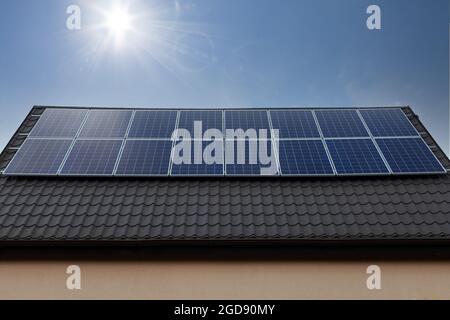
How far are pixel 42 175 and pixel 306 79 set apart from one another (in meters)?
13.9

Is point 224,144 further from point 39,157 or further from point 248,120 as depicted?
point 39,157

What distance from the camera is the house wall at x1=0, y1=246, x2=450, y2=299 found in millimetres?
6668

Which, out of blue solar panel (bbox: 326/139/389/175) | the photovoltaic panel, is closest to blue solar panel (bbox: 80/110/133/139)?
the photovoltaic panel

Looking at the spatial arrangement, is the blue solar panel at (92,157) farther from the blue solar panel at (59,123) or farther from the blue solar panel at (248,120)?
the blue solar panel at (248,120)

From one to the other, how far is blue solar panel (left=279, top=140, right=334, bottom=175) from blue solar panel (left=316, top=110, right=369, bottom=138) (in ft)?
2.43

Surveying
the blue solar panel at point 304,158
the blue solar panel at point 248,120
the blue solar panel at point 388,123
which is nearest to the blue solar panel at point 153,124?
the blue solar panel at point 248,120

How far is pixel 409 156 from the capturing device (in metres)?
9.00

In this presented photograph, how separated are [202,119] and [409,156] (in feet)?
17.4

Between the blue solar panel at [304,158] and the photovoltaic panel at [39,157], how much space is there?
513cm

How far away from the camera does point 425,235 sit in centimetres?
667

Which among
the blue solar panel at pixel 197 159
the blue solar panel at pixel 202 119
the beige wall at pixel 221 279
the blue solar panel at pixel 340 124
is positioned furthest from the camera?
the blue solar panel at pixel 202 119

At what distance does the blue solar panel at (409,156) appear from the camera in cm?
856

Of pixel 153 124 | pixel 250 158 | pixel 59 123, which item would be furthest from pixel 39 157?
pixel 250 158

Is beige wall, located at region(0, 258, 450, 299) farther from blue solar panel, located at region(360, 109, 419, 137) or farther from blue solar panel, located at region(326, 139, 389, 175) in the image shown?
blue solar panel, located at region(360, 109, 419, 137)
